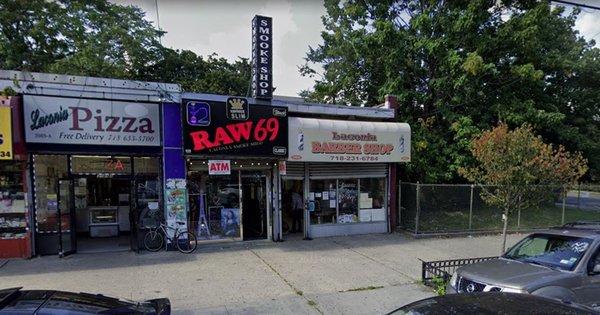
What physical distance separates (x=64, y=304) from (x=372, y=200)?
12169mm

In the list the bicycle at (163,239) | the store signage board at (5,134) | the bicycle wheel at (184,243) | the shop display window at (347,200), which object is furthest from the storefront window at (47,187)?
the shop display window at (347,200)

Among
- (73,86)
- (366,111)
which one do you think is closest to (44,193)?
(73,86)

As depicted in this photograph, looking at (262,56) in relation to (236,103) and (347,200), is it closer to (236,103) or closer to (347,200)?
(236,103)

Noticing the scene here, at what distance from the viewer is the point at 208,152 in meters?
11.4

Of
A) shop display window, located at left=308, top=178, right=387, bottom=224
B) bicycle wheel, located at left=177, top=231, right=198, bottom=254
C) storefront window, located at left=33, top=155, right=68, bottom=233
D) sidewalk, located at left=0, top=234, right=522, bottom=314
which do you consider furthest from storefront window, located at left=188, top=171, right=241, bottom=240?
storefront window, located at left=33, top=155, right=68, bottom=233

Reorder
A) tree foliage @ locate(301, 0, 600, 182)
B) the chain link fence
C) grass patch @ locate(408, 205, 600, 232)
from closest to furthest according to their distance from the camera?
the chain link fence → grass patch @ locate(408, 205, 600, 232) → tree foliage @ locate(301, 0, 600, 182)

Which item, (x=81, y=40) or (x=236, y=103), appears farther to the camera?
(x=81, y=40)

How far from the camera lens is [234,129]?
38.3 feet

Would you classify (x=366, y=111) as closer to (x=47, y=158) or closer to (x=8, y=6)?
(x=47, y=158)

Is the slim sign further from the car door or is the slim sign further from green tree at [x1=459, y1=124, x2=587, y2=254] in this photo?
the car door

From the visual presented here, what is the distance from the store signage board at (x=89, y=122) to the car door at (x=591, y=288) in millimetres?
10351

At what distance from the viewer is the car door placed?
540cm

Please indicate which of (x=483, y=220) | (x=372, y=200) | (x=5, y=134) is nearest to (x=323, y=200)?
(x=372, y=200)

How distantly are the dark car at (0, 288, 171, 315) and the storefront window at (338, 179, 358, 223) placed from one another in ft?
34.5
